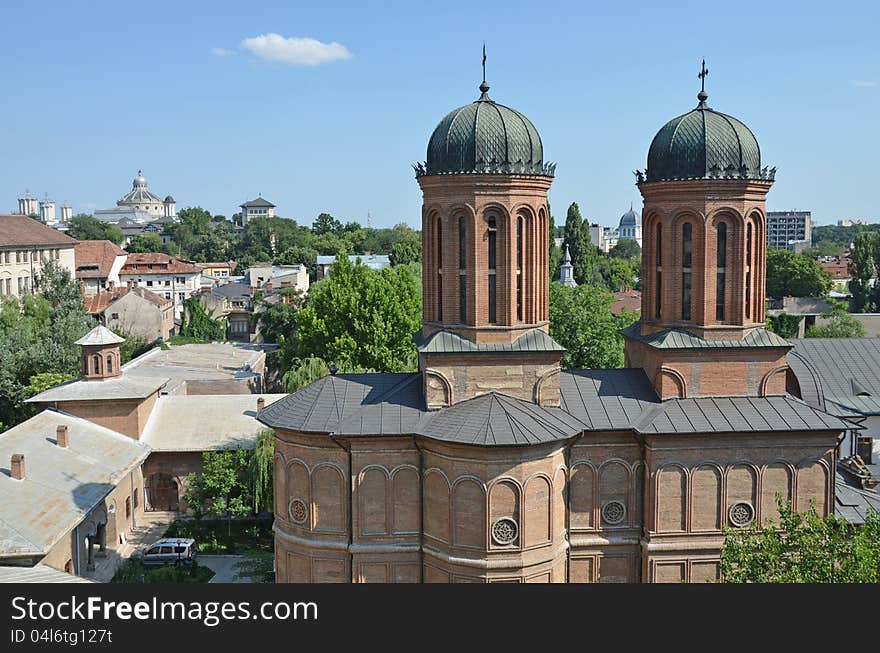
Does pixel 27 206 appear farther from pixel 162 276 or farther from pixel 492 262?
pixel 492 262

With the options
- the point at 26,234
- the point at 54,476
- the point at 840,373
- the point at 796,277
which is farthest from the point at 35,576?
the point at 796,277

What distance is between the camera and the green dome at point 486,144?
1898 cm

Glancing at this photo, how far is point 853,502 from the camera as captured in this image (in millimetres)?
20578

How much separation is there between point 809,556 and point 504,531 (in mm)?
6478

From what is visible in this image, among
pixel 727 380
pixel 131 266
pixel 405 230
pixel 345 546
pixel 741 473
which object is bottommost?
pixel 345 546

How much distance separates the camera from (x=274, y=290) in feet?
237

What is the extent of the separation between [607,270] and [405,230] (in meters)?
67.3

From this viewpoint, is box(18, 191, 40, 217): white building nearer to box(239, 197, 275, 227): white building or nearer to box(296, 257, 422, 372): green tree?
box(239, 197, 275, 227): white building

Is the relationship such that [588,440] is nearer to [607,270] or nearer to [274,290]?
[274,290]

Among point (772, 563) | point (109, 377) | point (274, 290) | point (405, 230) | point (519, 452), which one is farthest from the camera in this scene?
point (405, 230)

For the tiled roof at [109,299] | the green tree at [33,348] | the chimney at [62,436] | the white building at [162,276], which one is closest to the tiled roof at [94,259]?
the white building at [162,276]

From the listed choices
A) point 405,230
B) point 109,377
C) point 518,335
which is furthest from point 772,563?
point 405,230

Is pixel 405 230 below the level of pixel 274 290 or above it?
above

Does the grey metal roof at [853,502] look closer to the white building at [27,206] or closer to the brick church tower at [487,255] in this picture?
the brick church tower at [487,255]
